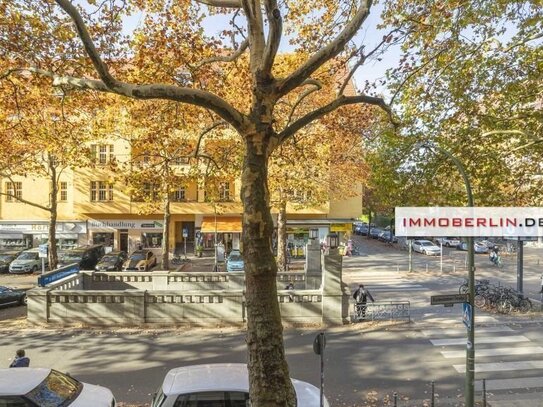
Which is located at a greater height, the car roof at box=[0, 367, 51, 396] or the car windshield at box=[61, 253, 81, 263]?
the car windshield at box=[61, 253, 81, 263]

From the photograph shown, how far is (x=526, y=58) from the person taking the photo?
11359 millimetres

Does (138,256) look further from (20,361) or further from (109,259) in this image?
(20,361)

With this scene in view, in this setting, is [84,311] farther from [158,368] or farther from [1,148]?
[1,148]

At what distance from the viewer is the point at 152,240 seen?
39.0 meters

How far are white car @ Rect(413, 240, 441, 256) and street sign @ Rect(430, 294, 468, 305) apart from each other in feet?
107

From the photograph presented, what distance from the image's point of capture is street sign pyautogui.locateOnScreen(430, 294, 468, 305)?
946 cm

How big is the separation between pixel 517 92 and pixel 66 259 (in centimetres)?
2677

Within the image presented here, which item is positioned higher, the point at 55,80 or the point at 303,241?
the point at 55,80

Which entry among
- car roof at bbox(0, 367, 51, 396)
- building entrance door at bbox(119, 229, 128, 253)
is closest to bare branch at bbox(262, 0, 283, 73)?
car roof at bbox(0, 367, 51, 396)

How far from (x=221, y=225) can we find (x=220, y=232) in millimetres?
675

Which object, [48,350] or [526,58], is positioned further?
[48,350]

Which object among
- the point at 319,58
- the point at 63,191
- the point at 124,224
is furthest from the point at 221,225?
the point at 319,58

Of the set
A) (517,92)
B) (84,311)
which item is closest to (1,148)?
(84,311)

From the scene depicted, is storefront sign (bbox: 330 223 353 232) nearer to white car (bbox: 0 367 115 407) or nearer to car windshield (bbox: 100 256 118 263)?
car windshield (bbox: 100 256 118 263)
